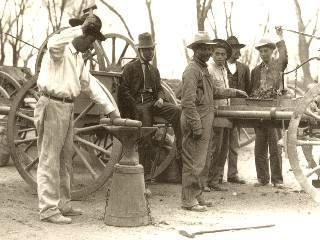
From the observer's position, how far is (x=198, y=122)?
6.62 metres

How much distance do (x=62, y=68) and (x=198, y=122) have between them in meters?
1.67

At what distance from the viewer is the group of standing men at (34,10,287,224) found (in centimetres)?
605

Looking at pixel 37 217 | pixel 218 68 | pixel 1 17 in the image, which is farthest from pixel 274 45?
pixel 1 17

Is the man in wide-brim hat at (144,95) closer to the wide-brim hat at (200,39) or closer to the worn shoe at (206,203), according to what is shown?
the worn shoe at (206,203)

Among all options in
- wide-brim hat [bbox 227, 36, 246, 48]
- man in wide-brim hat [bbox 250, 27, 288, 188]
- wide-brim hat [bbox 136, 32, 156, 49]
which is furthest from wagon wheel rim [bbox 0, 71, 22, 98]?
man in wide-brim hat [bbox 250, 27, 288, 188]

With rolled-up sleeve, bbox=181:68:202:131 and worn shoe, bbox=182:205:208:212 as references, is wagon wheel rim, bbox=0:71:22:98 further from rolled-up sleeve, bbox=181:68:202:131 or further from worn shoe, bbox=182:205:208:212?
worn shoe, bbox=182:205:208:212

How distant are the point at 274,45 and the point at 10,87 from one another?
18.9ft

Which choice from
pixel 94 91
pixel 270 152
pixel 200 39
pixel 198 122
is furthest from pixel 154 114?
pixel 270 152

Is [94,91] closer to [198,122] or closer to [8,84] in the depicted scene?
[198,122]

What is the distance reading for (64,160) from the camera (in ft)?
20.7

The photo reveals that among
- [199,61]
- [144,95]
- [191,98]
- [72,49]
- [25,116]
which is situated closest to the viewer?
[72,49]

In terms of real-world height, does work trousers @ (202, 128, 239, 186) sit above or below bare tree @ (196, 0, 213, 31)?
→ below

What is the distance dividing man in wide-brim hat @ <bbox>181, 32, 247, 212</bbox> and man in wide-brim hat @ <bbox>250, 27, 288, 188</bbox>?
1.98 meters

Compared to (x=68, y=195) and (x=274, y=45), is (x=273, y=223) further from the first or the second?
(x=274, y=45)
